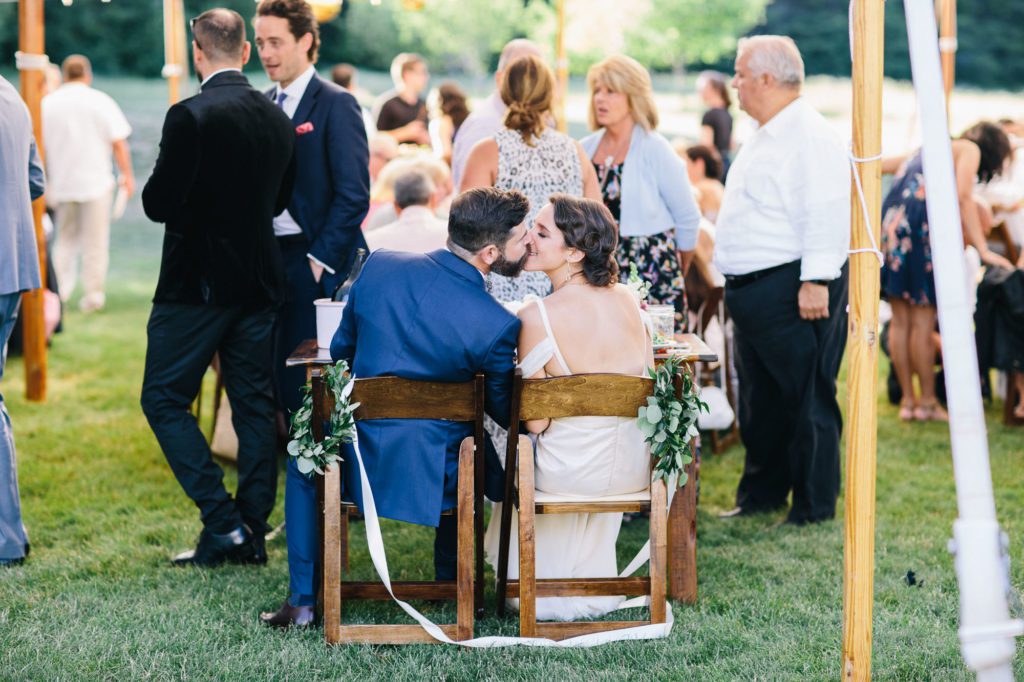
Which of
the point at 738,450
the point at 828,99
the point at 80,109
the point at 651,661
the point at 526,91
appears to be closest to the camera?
the point at 651,661

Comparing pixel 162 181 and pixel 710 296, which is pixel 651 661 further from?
pixel 710 296

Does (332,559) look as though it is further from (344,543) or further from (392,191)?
(392,191)

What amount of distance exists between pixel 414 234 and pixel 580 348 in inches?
60.8

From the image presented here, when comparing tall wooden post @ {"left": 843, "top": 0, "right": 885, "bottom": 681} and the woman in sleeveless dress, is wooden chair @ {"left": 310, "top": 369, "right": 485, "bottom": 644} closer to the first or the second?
tall wooden post @ {"left": 843, "top": 0, "right": 885, "bottom": 681}

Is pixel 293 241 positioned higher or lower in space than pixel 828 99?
lower

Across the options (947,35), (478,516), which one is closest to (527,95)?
(478,516)

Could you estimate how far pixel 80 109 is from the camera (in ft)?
32.0

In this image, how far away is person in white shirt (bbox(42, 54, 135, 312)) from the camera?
948cm

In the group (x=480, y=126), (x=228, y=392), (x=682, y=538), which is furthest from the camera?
(x=480, y=126)

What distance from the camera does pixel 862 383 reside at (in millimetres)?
2740

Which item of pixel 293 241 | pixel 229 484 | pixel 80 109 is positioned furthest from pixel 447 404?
pixel 80 109

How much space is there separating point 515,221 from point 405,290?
382 millimetres

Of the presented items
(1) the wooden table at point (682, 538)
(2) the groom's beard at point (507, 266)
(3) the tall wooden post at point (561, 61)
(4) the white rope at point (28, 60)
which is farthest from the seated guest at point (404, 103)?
(2) the groom's beard at point (507, 266)

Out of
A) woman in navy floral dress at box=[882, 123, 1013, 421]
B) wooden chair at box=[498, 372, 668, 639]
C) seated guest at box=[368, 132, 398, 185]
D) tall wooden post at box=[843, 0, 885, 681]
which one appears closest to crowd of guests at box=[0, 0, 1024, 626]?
wooden chair at box=[498, 372, 668, 639]
